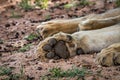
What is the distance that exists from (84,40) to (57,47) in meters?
0.52

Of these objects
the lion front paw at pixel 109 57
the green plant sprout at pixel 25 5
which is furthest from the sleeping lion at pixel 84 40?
the green plant sprout at pixel 25 5

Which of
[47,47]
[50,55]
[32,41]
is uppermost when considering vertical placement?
[47,47]

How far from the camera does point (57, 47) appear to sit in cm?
502

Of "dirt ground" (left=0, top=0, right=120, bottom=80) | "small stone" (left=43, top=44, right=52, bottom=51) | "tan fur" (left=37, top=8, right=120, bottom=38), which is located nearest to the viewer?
"dirt ground" (left=0, top=0, right=120, bottom=80)

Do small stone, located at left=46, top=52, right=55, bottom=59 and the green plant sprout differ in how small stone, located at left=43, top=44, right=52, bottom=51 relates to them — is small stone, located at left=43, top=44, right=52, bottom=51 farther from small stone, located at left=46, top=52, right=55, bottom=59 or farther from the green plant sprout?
the green plant sprout

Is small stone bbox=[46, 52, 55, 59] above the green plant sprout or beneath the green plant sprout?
above

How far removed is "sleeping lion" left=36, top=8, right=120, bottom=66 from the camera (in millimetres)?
4859

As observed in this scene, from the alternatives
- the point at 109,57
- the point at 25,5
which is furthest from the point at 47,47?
the point at 25,5

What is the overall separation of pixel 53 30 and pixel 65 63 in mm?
1135

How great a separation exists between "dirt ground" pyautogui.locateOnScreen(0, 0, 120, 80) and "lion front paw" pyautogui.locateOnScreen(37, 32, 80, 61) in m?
0.08

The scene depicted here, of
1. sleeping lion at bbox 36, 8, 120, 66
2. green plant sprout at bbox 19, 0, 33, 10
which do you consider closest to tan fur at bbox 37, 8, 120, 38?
sleeping lion at bbox 36, 8, 120, 66

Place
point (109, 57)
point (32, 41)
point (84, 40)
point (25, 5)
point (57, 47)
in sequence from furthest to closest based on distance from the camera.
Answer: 1. point (25, 5)
2. point (32, 41)
3. point (84, 40)
4. point (57, 47)
5. point (109, 57)

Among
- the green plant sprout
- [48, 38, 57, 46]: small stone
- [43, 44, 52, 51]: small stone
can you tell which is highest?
[48, 38, 57, 46]: small stone

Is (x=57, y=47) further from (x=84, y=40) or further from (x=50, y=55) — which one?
(x=84, y=40)
